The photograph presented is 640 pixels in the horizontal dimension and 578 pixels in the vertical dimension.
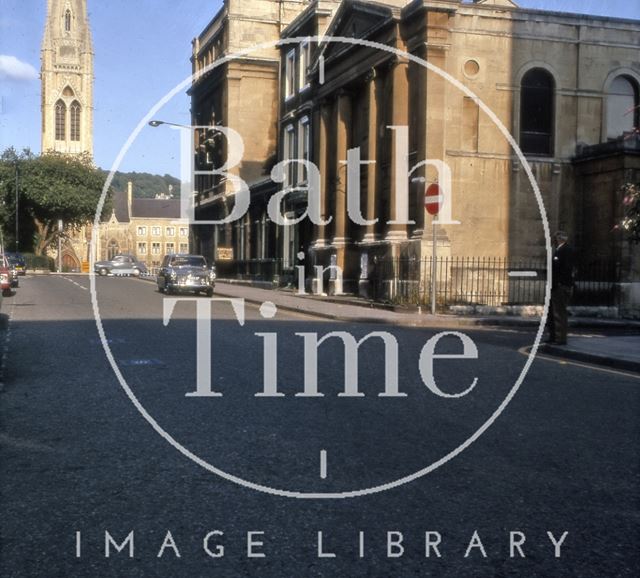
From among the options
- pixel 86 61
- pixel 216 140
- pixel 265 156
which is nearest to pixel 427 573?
pixel 265 156

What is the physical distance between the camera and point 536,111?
94.6 ft

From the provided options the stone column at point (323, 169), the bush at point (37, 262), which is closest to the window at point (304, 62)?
the stone column at point (323, 169)

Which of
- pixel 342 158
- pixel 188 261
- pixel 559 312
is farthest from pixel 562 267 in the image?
pixel 188 261

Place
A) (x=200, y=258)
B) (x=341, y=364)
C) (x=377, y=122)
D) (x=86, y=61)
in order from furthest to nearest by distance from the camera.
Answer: (x=86, y=61), (x=200, y=258), (x=377, y=122), (x=341, y=364)

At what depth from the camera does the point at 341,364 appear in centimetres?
1158

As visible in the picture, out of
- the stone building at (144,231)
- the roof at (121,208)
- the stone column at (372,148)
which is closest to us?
the stone column at (372,148)

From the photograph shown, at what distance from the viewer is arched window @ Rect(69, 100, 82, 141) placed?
395ft

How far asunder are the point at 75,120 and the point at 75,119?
Answer: 0.46 ft

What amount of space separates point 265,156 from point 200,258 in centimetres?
2083

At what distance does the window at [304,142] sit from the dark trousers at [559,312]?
25112 millimetres

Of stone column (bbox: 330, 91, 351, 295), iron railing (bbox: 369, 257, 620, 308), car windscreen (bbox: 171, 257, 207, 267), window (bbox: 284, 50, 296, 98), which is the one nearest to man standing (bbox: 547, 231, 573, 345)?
iron railing (bbox: 369, 257, 620, 308)

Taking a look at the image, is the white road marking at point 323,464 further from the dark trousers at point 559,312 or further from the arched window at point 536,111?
the arched window at point 536,111

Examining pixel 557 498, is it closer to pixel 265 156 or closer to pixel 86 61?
pixel 265 156

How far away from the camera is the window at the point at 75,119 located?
120m
